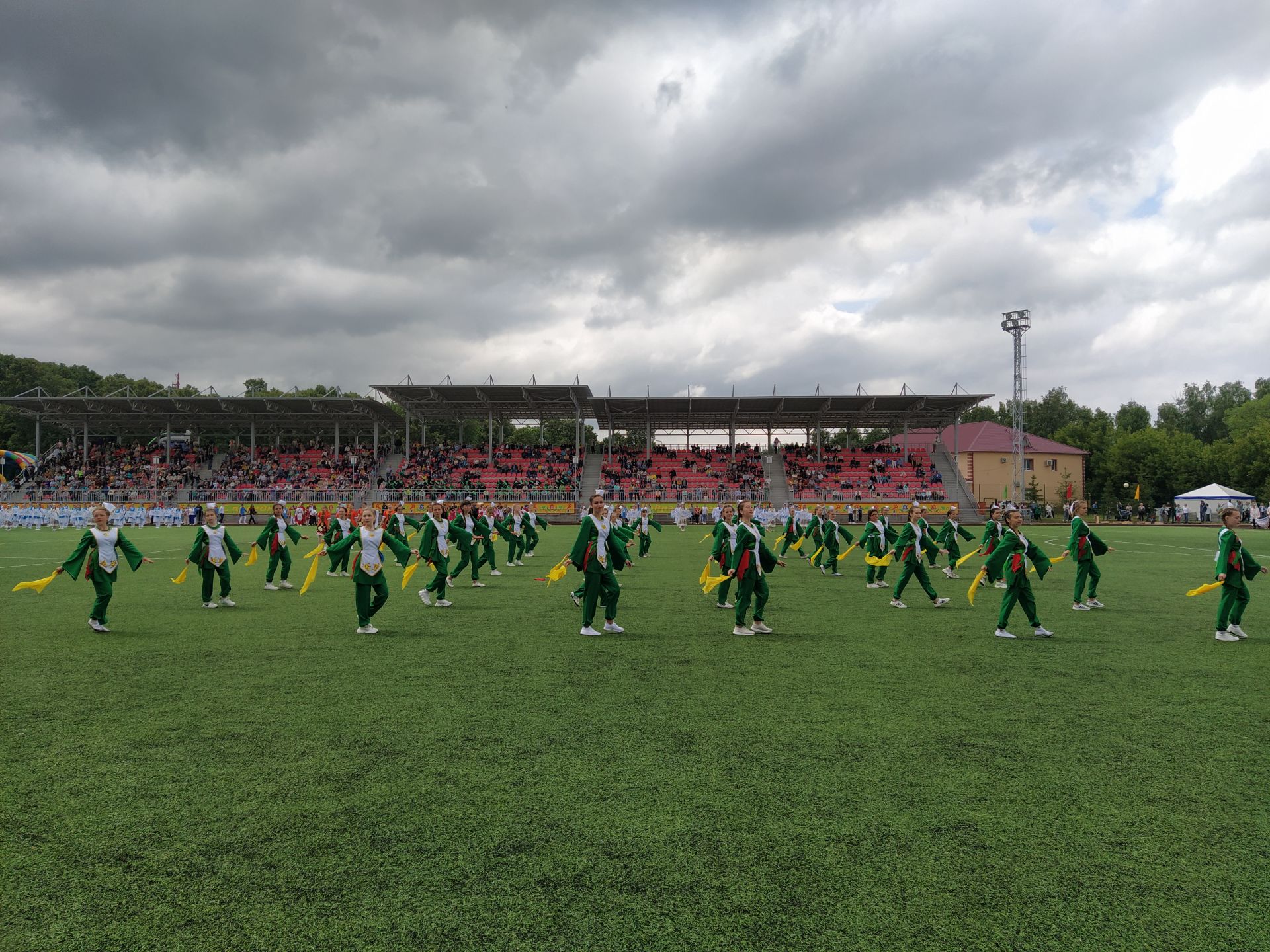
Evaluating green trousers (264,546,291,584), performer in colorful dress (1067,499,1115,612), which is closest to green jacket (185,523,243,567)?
green trousers (264,546,291,584)

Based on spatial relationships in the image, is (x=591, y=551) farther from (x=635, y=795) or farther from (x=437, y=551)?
(x=635, y=795)

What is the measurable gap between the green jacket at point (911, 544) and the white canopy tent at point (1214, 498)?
4512cm

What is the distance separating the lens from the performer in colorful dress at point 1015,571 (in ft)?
31.8

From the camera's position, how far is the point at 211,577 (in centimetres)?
1268

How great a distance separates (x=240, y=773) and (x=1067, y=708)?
253 inches

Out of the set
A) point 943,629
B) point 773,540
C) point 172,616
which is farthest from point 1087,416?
point 172,616

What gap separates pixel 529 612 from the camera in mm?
11836

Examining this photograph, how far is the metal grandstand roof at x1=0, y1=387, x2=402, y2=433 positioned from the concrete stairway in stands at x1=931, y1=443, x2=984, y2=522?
37948mm

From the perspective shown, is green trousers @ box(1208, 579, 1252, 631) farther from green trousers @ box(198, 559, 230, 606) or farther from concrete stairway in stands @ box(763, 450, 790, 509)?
concrete stairway in stands @ box(763, 450, 790, 509)

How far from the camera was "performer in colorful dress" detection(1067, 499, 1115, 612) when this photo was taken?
470 inches

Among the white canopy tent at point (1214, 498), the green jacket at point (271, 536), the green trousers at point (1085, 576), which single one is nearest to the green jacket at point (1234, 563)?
the green trousers at point (1085, 576)

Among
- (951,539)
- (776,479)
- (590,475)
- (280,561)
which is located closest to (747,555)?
(951,539)

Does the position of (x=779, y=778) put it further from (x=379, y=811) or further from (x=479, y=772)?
(x=379, y=811)

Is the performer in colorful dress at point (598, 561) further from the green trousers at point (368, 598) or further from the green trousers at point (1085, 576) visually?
the green trousers at point (1085, 576)
